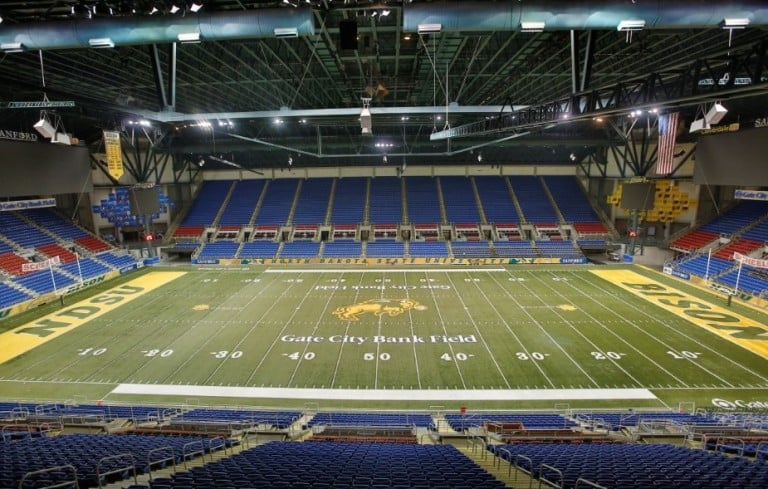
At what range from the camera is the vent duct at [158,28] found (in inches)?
319

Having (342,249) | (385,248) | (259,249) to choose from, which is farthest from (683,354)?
(259,249)

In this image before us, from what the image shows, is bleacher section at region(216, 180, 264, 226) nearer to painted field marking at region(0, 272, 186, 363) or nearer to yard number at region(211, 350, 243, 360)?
painted field marking at region(0, 272, 186, 363)

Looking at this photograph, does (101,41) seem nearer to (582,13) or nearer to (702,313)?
(582,13)

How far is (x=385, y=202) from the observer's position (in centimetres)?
4122

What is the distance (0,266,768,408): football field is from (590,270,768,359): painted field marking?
13 cm

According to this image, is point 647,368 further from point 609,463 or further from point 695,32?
point 695,32

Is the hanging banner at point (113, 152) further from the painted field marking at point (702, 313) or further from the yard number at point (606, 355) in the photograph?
the painted field marking at point (702, 313)

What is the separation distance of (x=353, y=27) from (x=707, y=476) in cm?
1123

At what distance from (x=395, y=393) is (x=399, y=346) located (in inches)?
139

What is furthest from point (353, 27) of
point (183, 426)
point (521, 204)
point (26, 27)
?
point (521, 204)

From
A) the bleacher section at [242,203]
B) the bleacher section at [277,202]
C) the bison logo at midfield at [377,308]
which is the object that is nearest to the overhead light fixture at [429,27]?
the bison logo at midfield at [377,308]

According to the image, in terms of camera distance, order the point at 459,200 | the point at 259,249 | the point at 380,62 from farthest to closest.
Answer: the point at 459,200 < the point at 259,249 < the point at 380,62

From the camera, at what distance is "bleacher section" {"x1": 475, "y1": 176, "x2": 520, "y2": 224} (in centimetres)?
3888

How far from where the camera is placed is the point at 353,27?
8562 millimetres
